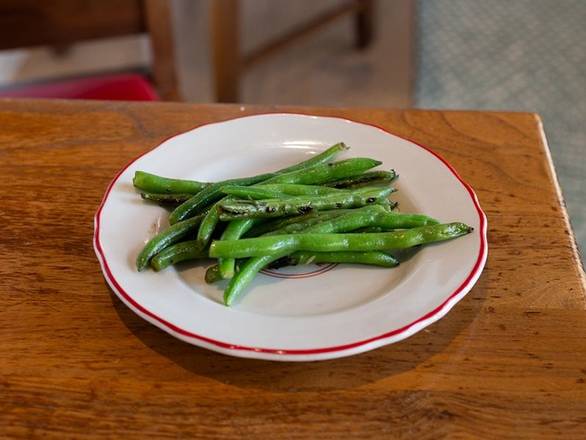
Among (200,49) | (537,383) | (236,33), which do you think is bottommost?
(200,49)

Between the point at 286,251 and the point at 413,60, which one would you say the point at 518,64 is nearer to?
the point at 413,60

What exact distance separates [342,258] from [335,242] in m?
0.03

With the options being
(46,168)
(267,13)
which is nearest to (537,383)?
(46,168)

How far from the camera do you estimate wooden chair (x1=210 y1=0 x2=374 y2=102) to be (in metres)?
2.33

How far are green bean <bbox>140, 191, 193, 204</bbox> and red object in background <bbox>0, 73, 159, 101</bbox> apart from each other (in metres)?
0.79

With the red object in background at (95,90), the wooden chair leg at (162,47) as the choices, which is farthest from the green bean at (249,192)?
the wooden chair leg at (162,47)

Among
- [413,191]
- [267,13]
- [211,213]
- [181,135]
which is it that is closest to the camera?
[211,213]

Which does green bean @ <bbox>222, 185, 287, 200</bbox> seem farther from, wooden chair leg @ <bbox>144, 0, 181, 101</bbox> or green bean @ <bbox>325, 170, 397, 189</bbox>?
wooden chair leg @ <bbox>144, 0, 181, 101</bbox>

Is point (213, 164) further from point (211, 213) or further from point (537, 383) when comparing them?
point (537, 383)

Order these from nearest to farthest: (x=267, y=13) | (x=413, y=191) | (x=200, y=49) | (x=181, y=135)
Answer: (x=413, y=191) < (x=181, y=135) < (x=200, y=49) < (x=267, y=13)

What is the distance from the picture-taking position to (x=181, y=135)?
114 cm

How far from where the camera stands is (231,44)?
2432mm

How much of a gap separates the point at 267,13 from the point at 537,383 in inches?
126

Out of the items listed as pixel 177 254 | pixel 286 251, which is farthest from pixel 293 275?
pixel 177 254
